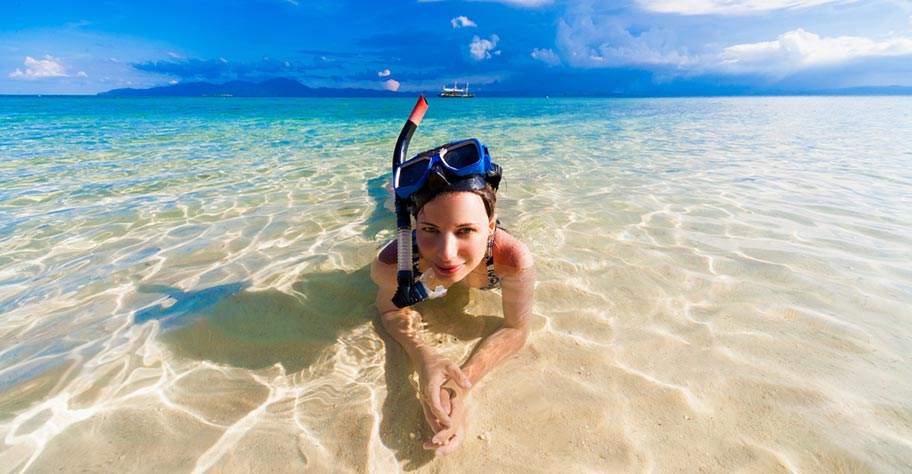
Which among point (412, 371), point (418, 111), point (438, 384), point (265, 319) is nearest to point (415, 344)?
point (412, 371)

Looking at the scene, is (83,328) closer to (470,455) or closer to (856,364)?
(470,455)

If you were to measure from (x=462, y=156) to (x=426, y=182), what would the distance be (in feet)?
0.94

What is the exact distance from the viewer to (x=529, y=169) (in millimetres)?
8727

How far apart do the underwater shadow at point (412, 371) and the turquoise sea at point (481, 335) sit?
0.01m

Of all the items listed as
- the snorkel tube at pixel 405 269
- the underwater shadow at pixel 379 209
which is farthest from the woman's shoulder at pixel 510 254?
the underwater shadow at pixel 379 209

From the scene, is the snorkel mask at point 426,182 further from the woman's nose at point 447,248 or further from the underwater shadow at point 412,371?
the underwater shadow at point 412,371

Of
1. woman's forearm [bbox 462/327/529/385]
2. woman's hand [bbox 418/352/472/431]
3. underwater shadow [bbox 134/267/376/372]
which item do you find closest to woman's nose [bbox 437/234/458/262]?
woman's hand [bbox 418/352/472/431]

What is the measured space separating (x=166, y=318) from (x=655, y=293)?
3.90 m

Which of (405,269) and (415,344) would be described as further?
(415,344)

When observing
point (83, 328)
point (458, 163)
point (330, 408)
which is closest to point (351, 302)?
point (330, 408)

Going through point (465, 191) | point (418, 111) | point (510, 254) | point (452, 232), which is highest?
point (418, 111)

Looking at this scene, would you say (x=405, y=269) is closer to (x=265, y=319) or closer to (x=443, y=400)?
(x=443, y=400)

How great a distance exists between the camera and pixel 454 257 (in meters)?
1.96

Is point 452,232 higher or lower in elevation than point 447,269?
higher
